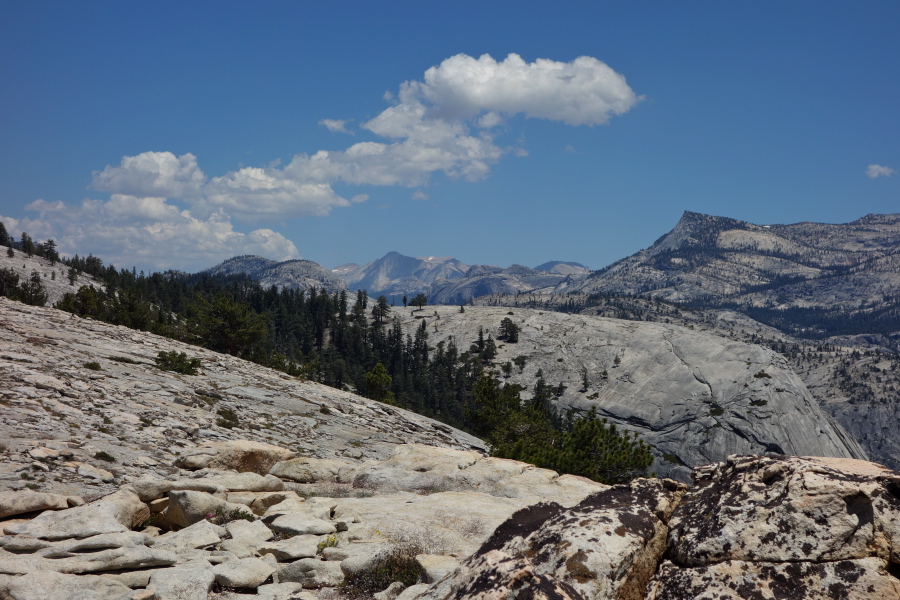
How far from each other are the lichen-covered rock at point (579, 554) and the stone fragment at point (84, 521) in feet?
29.9

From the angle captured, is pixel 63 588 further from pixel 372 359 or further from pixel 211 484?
pixel 372 359

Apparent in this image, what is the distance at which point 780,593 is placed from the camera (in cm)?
586

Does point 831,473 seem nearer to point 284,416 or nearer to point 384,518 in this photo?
point 384,518

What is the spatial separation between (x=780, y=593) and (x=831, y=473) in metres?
1.81

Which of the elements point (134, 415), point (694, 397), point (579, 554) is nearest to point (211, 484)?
point (134, 415)

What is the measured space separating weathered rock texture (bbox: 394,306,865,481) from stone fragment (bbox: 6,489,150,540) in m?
141

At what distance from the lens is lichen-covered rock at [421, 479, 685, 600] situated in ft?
20.1

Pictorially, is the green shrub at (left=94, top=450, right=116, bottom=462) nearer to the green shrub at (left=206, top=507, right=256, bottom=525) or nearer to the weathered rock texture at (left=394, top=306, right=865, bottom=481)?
the green shrub at (left=206, top=507, right=256, bottom=525)

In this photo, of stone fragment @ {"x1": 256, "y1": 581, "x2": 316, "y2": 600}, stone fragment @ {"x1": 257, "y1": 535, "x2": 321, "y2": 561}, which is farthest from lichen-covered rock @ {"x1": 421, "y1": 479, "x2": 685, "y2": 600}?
stone fragment @ {"x1": 257, "y1": 535, "x2": 321, "y2": 561}

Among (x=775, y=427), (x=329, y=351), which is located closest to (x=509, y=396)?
(x=329, y=351)

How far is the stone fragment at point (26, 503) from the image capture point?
41.9ft

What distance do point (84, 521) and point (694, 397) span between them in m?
178

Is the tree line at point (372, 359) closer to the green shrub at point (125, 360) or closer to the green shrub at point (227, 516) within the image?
the green shrub at point (227, 516)

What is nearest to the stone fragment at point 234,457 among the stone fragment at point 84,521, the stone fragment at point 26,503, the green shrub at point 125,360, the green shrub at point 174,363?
the stone fragment at point 84,521
